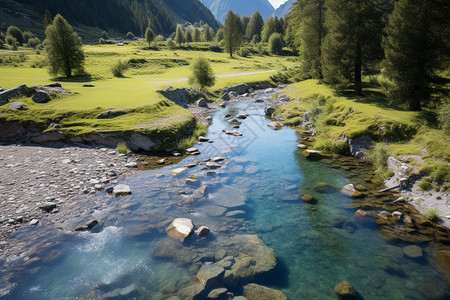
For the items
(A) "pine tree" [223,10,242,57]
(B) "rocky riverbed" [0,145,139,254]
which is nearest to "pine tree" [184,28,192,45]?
(A) "pine tree" [223,10,242,57]

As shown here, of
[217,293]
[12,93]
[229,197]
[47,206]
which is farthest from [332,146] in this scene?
[12,93]

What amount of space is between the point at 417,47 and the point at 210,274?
2147 centimetres

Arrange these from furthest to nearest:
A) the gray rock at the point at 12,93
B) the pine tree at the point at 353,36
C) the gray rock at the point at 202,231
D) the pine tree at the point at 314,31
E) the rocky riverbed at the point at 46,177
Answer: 1. the pine tree at the point at 314,31
2. the pine tree at the point at 353,36
3. the gray rock at the point at 12,93
4. the rocky riverbed at the point at 46,177
5. the gray rock at the point at 202,231

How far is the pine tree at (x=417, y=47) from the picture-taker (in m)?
17.4

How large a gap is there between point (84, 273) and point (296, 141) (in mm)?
19201

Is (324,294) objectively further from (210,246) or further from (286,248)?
(210,246)

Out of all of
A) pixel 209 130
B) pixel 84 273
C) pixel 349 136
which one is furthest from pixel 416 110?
pixel 84 273

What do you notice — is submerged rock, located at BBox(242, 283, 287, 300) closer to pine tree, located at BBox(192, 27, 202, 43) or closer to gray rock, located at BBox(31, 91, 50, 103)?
gray rock, located at BBox(31, 91, 50, 103)

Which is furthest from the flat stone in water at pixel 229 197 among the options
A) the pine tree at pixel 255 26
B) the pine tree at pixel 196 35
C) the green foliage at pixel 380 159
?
the pine tree at pixel 255 26

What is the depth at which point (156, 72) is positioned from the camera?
70.0 meters

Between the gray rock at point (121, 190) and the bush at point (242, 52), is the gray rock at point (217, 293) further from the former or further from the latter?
the bush at point (242, 52)

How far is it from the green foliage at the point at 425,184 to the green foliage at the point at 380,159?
2.17 meters

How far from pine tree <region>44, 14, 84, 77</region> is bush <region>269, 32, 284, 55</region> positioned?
301 feet

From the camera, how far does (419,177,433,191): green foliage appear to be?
1202 centimetres
